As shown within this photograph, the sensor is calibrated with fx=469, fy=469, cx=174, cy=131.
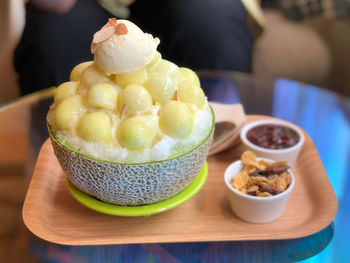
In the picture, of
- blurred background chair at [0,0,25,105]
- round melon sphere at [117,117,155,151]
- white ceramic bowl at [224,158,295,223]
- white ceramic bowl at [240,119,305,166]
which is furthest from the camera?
blurred background chair at [0,0,25,105]

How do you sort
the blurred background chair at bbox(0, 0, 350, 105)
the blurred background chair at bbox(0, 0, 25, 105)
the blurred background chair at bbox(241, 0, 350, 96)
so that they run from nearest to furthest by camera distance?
the blurred background chair at bbox(0, 0, 25, 105), the blurred background chair at bbox(0, 0, 350, 105), the blurred background chair at bbox(241, 0, 350, 96)

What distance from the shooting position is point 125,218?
2.86 feet

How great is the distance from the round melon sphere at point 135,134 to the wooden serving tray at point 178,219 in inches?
6.7

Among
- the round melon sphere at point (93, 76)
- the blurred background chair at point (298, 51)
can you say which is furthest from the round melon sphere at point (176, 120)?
the blurred background chair at point (298, 51)

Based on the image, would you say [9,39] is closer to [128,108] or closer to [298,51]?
[128,108]

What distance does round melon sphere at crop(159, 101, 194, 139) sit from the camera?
2.46 feet

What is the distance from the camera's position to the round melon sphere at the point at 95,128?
2.45ft

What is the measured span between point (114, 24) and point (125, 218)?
0.35m

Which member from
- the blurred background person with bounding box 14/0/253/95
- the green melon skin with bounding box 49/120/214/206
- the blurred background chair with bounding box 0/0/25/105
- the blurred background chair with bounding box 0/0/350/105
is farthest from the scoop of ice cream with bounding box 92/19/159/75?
the blurred background chair with bounding box 0/0/350/105

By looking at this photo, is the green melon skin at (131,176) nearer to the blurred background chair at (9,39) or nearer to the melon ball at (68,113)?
the melon ball at (68,113)

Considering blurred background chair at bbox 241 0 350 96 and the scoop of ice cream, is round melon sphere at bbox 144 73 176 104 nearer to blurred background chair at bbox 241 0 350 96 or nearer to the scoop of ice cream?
the scoop of ice cream

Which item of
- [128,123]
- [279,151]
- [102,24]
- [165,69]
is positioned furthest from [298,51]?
[128,123]

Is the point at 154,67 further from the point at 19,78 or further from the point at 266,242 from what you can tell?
the point at 19,78

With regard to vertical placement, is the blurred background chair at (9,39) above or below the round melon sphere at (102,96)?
below
